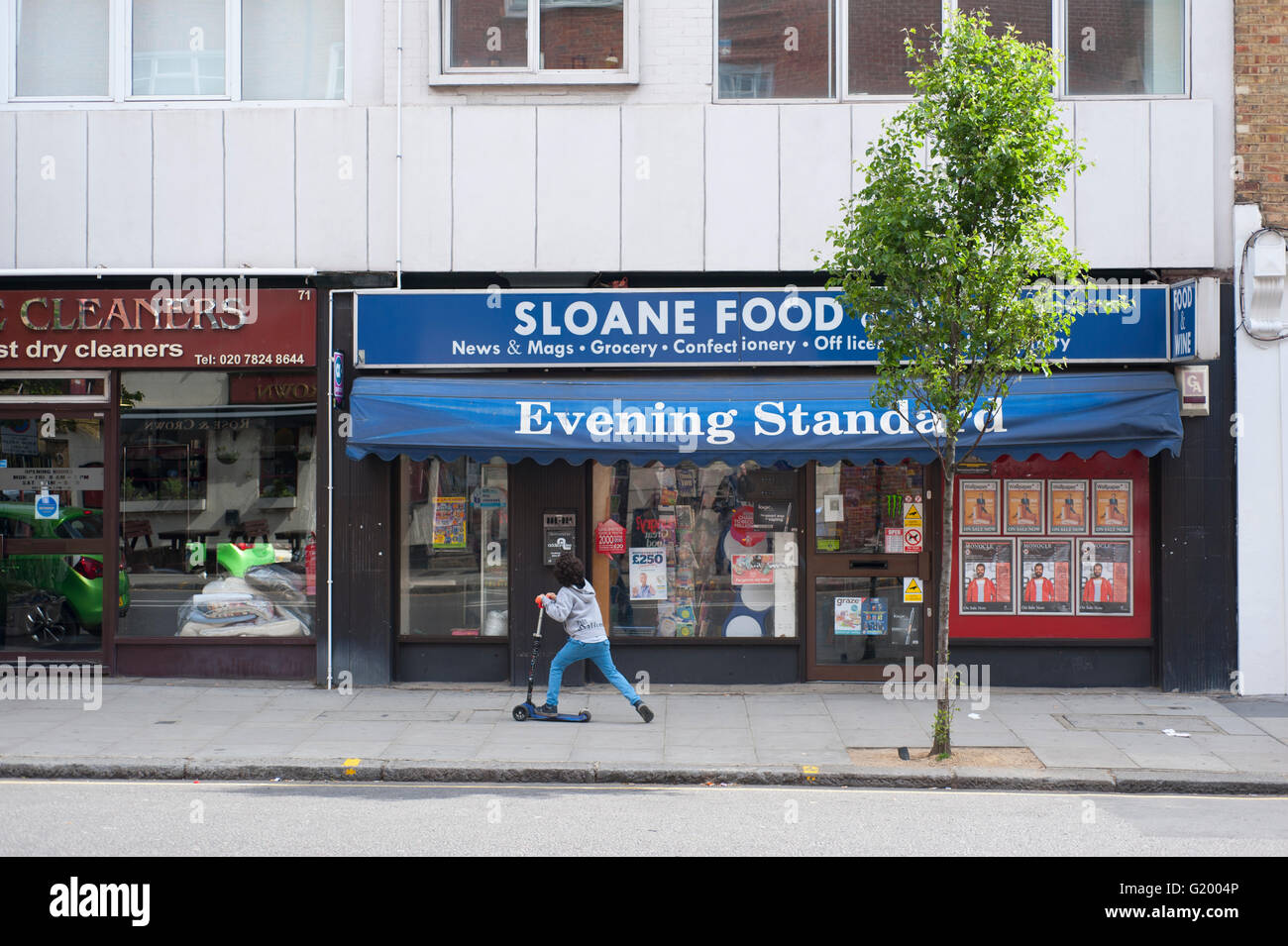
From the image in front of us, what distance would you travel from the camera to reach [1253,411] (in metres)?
11.8

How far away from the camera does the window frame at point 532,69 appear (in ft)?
39.5

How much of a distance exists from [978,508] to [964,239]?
393 centimetres

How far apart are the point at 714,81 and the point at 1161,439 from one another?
555 centimetres

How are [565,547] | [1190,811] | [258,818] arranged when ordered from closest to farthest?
[258,818] < [1190,811] < [565,547]

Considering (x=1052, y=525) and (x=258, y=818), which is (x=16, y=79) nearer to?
(x=258, y=818)

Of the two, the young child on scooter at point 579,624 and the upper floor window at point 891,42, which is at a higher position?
the upper floor window at point 891,42

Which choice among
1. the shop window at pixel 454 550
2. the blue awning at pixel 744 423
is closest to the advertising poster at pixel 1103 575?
the blue awning at pixel 744 423

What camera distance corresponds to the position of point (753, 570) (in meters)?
12.3

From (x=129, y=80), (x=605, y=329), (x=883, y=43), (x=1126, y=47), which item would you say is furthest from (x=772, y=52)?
(x=129, y=80)

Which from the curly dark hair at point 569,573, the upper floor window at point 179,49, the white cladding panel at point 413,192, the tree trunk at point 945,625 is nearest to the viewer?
the tree trunk at point 945,625

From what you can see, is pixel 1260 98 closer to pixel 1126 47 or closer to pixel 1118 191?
pixel 1126 47

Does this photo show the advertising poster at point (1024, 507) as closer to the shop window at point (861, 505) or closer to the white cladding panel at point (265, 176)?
the shop window at point (861, 505)

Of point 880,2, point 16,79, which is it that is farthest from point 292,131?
point 880,2

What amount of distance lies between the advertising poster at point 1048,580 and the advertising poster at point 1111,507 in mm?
357
